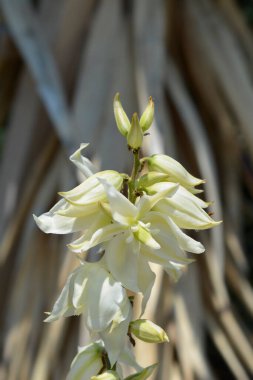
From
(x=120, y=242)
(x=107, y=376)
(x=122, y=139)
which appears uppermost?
(x=122, y=139)

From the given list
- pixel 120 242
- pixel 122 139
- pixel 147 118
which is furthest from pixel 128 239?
pixel 122 139

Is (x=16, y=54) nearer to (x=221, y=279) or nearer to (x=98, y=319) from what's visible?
(x=221, y=279)

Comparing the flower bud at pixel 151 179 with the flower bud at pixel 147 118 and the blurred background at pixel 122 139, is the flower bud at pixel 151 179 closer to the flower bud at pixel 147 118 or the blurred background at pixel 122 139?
the flower bud at pixel 147 118

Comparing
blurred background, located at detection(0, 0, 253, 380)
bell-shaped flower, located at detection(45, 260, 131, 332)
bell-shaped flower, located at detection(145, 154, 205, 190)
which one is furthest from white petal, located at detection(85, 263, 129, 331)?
blurred background, located at detection(0, 0, 253, 380)

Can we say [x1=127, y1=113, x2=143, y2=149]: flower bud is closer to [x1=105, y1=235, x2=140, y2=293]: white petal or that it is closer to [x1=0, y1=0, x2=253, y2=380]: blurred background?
[x1=105, y1=235, x2=140, y2=293]: white petal

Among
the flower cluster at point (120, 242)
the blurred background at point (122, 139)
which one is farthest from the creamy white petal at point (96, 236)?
the blurred background at point (122, 139)

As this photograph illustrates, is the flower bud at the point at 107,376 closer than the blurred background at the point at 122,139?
Yes

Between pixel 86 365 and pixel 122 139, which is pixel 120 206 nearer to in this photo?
pixel 86 365
